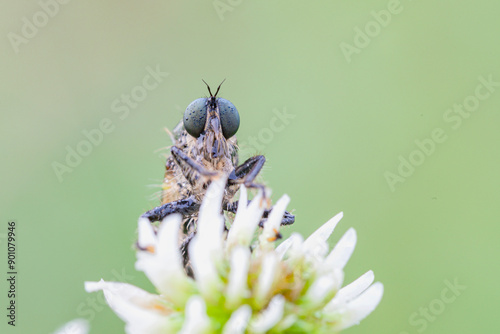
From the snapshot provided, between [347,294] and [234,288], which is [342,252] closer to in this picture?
[347,294]

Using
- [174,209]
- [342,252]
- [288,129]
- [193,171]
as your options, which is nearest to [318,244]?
[342,252]

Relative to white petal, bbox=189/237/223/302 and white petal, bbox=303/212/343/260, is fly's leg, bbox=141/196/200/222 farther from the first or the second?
white petal, bbox=189/237/223/302

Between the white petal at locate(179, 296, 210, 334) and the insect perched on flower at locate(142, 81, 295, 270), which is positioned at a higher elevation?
the insect perched on flower at locate(142, 81, 295, 270)

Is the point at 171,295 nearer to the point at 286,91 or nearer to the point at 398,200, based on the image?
the point at 398,200

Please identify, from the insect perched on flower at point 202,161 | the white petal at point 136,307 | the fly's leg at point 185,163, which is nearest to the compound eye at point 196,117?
the insect perched on flower at point 202,161

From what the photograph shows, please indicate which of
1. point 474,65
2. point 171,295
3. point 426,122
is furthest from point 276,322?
point 474,65

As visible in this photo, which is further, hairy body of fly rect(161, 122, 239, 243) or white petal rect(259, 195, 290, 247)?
hairy body of fly rect(161, 122, 239, 243)

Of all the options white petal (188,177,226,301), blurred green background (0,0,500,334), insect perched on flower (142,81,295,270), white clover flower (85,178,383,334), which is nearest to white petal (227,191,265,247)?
white clover flower (85,178,383,334)
